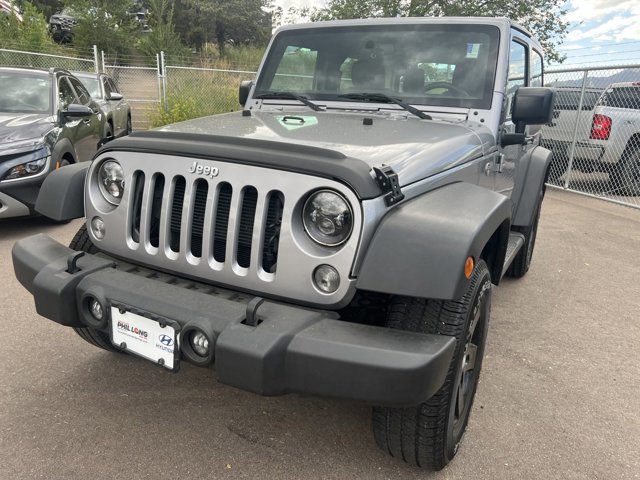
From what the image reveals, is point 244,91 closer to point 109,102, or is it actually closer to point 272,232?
point 272,232

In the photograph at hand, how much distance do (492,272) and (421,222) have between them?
0.88 meters

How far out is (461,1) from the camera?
16.8 m

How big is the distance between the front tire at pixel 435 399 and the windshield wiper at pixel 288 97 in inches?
63.0

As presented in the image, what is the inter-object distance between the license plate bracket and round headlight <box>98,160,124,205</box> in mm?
583

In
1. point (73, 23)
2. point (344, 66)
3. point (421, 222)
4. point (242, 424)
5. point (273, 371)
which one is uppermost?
point (73, 23)

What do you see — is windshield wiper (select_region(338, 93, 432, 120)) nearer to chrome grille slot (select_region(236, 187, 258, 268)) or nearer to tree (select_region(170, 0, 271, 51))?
chrome grille slot (select_region(236, 187, 258, 268))

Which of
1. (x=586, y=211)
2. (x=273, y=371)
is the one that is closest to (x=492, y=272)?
(x=273, y=371)

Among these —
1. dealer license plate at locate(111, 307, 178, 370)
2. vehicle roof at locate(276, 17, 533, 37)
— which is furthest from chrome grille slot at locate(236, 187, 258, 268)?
vehicle roof at locate(276, 17, 533, 37)

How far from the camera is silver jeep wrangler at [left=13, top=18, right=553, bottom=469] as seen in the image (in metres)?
1.70

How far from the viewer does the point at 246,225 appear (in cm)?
204

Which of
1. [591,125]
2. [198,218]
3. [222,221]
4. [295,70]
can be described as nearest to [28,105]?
[295,70]

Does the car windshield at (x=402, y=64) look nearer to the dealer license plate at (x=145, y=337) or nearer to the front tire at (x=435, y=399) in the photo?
the front tire at (x=435, y=399)

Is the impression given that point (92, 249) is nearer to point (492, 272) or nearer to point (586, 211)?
point (492, 272)

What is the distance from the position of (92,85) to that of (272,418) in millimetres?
8870
